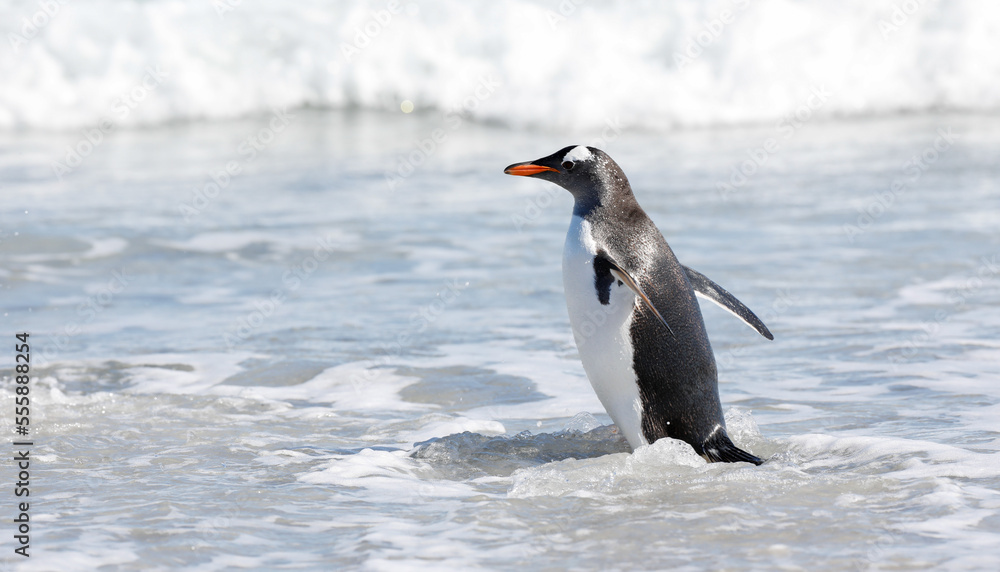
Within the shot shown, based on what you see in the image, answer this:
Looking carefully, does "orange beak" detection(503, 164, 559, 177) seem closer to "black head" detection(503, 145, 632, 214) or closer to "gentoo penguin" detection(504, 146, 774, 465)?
"black head" detection(503, 145, 632, 214)

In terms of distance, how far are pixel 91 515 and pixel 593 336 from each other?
68.3 inches

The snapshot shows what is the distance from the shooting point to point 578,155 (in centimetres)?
411

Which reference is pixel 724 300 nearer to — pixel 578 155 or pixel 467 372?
pixel 578 155

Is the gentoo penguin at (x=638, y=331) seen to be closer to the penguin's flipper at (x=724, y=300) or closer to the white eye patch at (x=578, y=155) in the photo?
the white eye patch at (x=578, y=155)

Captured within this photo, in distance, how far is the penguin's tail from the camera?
386 cm

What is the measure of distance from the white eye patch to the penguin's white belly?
0.75 ft

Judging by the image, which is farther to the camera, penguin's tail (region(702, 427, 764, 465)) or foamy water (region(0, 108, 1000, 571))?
penguin's tail (region(702, 427, 764, 465))

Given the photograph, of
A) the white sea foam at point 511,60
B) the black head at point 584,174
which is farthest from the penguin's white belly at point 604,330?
the white sea foam at point 511,60

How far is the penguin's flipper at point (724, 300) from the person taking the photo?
13.7 feet

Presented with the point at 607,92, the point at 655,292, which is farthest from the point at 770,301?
the point at 607,92

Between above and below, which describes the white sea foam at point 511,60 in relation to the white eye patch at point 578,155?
above

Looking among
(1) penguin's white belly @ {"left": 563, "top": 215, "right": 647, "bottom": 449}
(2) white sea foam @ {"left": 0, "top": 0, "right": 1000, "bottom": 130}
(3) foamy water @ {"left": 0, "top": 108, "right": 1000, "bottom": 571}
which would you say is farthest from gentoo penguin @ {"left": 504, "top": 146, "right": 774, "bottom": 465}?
(2) white sea foam @ {"left": 0, "top": 0, "right": 1000, "bottom": 130}

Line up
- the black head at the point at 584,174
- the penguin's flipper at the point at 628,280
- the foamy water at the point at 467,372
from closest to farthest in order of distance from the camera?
the foamy water at the point at 467,372 → the penguin's flipper at the point at 628,280 → the black head at the point at 584,174

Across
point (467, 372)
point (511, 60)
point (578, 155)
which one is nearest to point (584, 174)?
point (578, 155)
